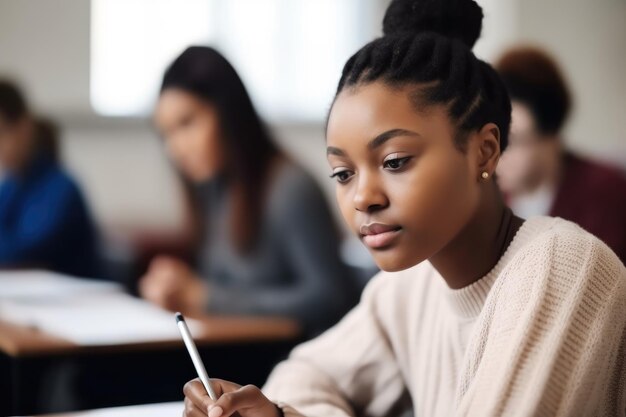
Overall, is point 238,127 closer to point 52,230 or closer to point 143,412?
point 52,230

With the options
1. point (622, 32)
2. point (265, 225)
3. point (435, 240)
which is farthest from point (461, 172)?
point (622, 32)

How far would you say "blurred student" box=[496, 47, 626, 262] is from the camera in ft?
7.28

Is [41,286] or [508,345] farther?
[41,286]

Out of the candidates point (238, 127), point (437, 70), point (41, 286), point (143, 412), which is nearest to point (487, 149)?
point (437, 70)

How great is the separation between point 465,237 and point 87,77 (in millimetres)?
3826

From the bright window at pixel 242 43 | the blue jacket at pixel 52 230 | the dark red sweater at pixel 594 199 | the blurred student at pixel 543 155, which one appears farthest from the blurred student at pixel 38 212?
the dark red sweater at pixel 594 199

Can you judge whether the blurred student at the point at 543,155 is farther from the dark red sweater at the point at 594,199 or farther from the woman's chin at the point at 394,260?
the woman's chin at the point at 394,260

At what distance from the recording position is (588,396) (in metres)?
0.76

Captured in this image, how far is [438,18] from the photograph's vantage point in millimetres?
986

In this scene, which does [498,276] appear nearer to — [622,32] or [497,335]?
[497,335]

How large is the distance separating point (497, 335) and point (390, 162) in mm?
183

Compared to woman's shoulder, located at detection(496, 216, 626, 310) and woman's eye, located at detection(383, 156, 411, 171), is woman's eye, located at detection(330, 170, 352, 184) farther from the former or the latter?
woman's shoulder, located at detection(496, 216, 626, 310)

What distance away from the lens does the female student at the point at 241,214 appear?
6.72 feet

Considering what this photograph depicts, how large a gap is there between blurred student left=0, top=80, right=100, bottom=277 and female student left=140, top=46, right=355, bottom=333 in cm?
84
